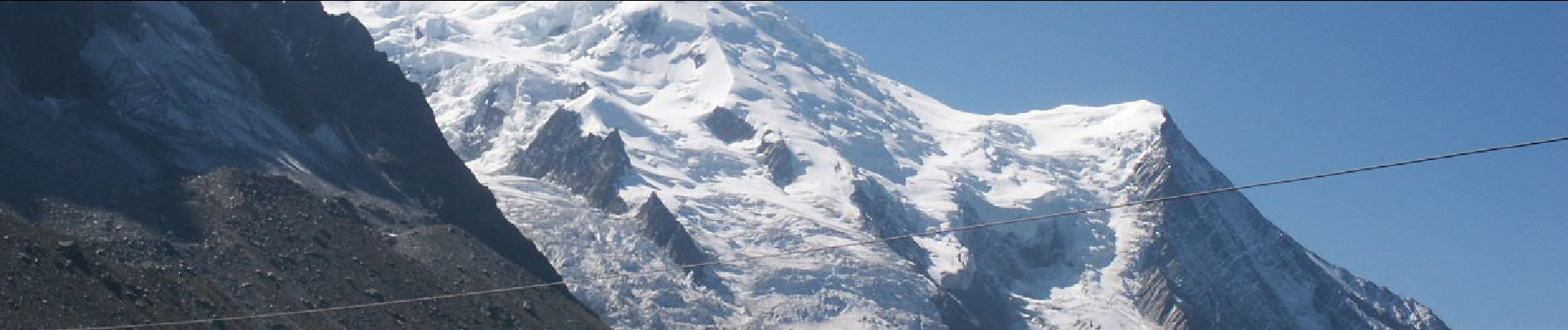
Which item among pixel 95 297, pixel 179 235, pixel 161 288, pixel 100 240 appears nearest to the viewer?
pixel 95 297

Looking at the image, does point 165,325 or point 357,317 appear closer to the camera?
point 165,325

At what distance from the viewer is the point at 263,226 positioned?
632ft

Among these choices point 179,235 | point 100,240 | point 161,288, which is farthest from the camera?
point 179,235

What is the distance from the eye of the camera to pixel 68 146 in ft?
610

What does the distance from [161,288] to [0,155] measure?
28.8m

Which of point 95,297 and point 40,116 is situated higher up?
point 40,116

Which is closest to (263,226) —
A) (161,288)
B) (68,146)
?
(68,146)

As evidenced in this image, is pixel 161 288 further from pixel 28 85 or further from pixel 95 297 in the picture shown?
pixel 28 85

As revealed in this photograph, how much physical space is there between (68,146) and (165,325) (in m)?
50.3

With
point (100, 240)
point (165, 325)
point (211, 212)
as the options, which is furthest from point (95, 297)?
point (211, 212)

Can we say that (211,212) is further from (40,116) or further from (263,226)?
(40,116)

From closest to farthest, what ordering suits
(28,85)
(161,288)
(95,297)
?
(95,297), (161,288), (28,85)

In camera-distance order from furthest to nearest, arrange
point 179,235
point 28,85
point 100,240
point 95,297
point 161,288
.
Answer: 1. point 28,85
2. point 179,235
3. point 100,240
4. point 161,288
5. point 95,297

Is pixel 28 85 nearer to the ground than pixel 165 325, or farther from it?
farther from it
